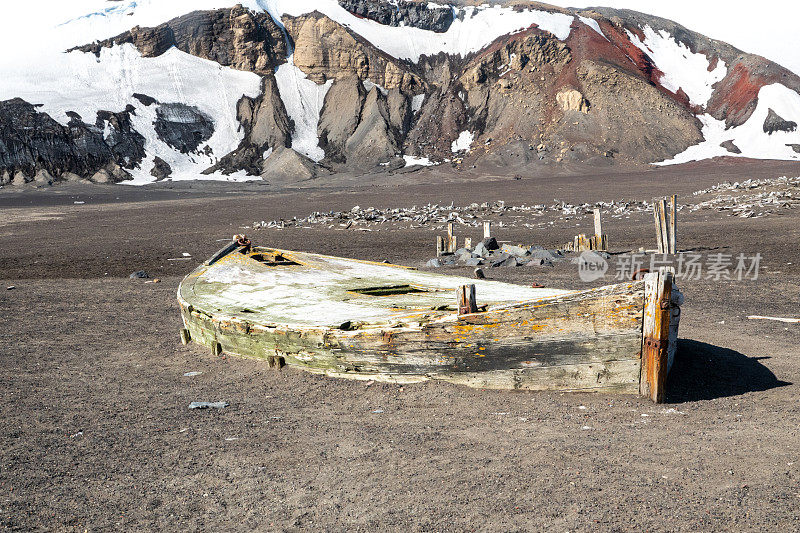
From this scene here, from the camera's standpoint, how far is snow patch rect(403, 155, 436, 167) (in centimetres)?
7011

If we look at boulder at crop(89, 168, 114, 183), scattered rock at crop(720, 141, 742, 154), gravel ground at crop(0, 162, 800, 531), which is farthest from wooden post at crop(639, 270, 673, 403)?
scattered rock at crop(720, 141, 742, 154)

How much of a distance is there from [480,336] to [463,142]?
69.1 m

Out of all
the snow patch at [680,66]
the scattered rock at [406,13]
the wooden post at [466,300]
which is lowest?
the wooden post at [466,300]

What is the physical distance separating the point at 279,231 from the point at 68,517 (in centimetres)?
2292

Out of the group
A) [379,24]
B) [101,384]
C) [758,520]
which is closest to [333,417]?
[101,384]

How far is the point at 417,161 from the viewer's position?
71250 millimetres

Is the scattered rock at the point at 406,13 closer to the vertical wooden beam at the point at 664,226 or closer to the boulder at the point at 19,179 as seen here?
the boulder at the point at 19,179

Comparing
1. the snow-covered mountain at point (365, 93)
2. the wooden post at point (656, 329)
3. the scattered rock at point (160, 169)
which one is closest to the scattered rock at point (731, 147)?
the snow-covered mountain at point (365, 93)

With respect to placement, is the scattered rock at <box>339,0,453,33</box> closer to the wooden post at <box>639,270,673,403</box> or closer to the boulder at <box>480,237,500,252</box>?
the boulder at <box>480,237,500,252</box>

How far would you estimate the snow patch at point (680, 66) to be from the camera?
3349 inches

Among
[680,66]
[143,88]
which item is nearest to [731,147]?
[680,66]

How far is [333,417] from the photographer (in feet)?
21.2

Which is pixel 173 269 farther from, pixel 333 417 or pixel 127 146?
pixel 127 146

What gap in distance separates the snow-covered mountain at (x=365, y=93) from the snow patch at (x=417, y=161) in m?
0.40
